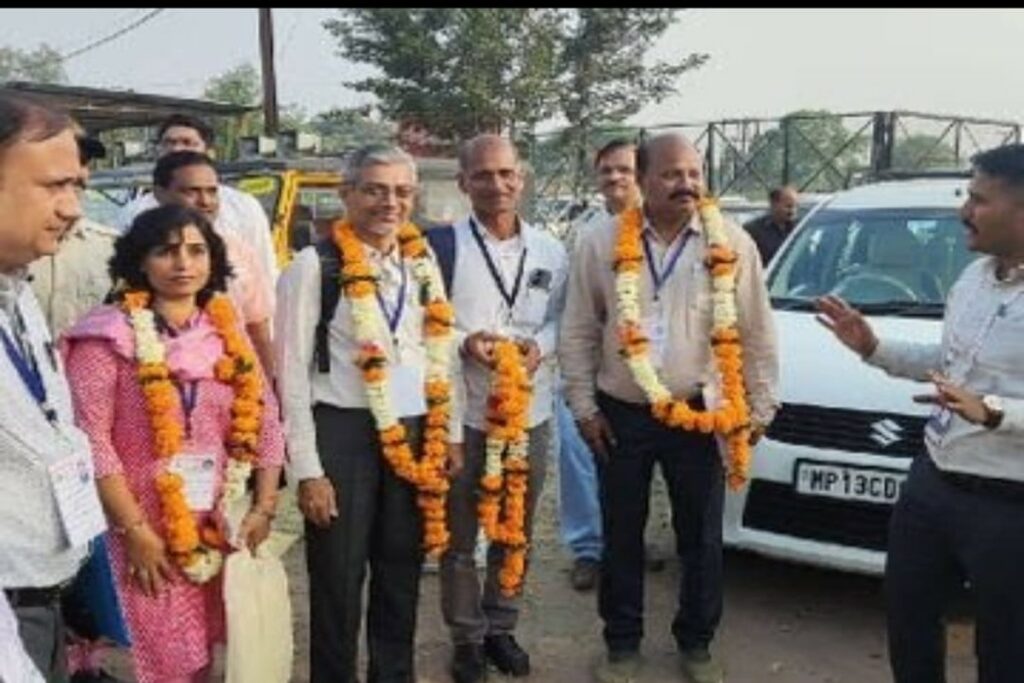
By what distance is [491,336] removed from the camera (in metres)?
4.18

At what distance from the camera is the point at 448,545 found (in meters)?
4.26

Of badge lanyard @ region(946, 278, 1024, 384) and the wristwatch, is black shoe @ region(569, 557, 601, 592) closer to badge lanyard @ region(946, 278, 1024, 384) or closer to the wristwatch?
badge lanyard @ region(946, 278, 1024, 384)

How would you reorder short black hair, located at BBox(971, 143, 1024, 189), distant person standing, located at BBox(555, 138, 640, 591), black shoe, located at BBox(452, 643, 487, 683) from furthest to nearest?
distant person standing, located at BBox(555, 138, 640, 591)
black shoe, located at BBox(452, 643, 487, 683)
short black hair, located at BBox(971, 143, 1024, 189)

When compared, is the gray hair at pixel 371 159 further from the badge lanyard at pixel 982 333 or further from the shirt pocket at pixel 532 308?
the badge lanyard at pixel 982 333

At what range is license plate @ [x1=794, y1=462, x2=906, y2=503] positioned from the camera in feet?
14.9

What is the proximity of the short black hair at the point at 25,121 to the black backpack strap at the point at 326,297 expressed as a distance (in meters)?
1.51

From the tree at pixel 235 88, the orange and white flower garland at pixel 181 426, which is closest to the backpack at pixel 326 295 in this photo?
the orange and white flower garland at pixel 181 426

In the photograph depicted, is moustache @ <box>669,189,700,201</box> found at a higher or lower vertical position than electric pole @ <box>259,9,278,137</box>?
lower

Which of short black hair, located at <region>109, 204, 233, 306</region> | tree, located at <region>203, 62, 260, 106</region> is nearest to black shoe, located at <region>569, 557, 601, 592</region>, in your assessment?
short black hair, located at <region>109, 204, 233, 306</region>

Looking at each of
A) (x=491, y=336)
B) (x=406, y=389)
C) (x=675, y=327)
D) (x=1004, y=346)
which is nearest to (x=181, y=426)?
(x=406, y=389)

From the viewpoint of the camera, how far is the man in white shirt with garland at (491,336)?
13.9 ft

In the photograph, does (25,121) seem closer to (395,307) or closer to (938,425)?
(395,307)

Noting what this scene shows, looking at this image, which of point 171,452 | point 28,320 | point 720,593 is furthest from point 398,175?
point 720,593

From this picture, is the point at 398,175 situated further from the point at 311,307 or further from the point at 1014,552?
the point at 1014,552
